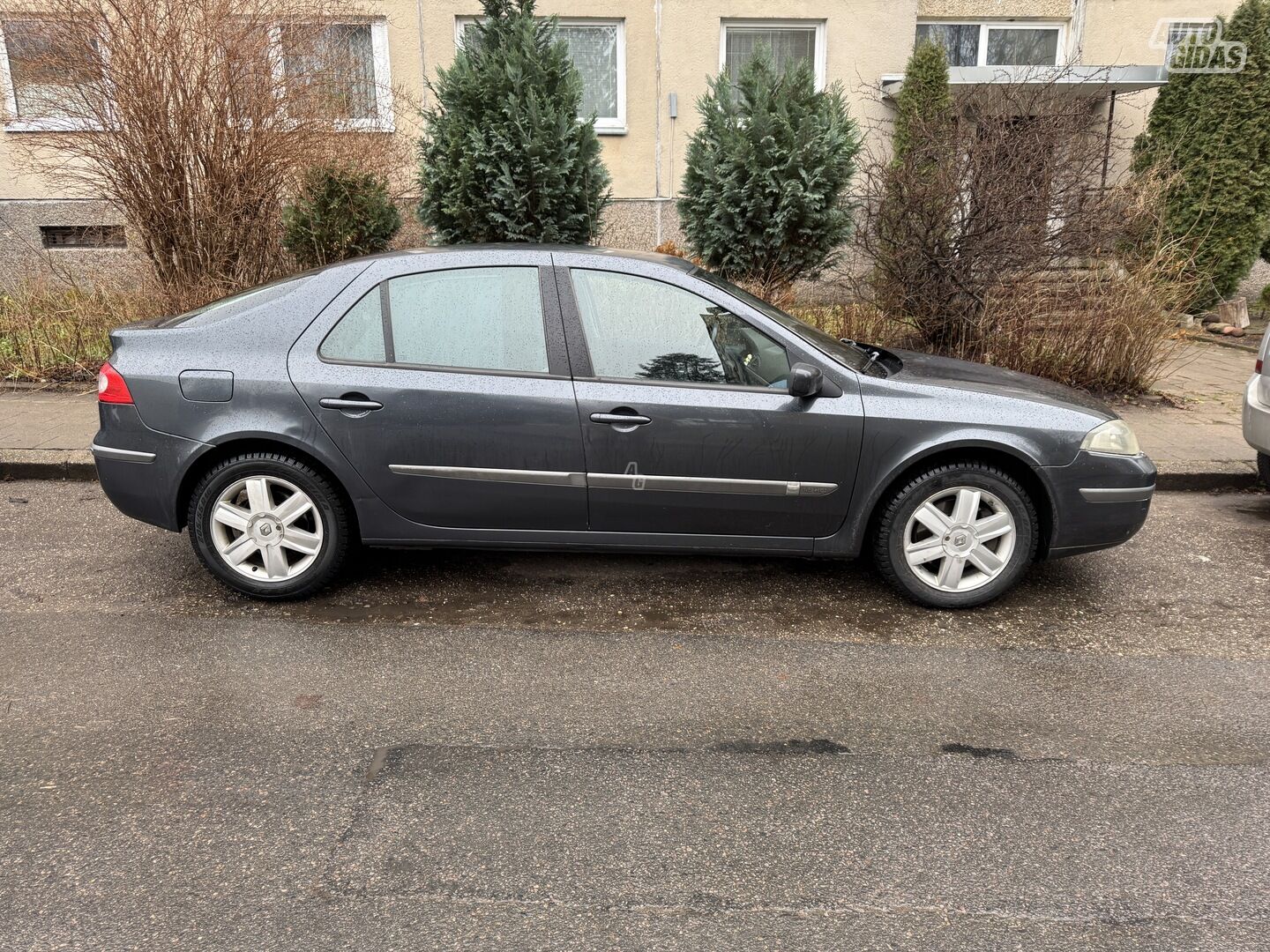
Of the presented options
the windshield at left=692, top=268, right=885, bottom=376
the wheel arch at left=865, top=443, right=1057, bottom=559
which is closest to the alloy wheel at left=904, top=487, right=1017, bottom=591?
the wheel arch at left=865, top=443, right=1057, bottom=559

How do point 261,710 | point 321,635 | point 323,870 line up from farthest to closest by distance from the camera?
point 321,635
point 261,710
point 323,870

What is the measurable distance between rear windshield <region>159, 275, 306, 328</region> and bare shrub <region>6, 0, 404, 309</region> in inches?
174

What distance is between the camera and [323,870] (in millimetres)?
2572

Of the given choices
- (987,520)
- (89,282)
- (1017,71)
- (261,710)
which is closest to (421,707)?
(261,710)

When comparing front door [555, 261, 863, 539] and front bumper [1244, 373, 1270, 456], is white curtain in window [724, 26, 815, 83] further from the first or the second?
front door [555, 261, 863, 539]

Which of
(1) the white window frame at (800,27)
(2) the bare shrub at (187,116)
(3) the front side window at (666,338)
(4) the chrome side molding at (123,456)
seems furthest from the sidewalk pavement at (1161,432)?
(1) the white window frame at (800,27)

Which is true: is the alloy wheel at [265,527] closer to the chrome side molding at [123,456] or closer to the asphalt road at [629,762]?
the asphalt road at [629,762]

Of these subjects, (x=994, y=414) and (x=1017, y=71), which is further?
(x=1017, y=71)

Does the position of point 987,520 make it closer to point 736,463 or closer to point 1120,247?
point 736,463

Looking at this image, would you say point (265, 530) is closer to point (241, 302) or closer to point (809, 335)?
point (241, 302)

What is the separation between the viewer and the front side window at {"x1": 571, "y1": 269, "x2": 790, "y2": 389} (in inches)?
166

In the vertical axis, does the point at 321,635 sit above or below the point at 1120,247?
below

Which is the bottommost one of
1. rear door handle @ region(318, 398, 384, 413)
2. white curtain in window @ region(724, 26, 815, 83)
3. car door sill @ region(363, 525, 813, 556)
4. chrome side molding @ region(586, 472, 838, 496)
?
car door sill @ region(363, 525, 813, 556)

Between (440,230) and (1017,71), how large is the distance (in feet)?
26.2
